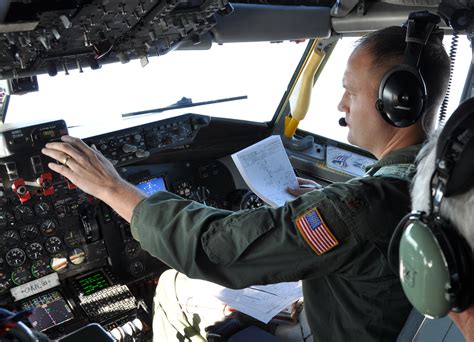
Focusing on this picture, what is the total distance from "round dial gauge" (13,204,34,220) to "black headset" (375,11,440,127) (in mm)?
1819

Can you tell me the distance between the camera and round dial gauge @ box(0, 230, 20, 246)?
2.61m

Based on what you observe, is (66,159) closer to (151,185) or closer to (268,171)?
(268,171)

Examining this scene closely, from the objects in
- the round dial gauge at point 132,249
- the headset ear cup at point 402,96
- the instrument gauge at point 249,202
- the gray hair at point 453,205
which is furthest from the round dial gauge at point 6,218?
the gray hair at point 453,205

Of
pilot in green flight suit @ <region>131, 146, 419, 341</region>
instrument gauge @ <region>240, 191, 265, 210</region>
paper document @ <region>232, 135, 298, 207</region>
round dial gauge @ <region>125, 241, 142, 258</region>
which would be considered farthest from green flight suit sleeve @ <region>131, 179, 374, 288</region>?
instrument gauge @ <region>240, 191, 265, 210</region>

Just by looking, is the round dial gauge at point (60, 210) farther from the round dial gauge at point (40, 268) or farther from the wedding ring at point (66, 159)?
the wedding ring at point (66, 159)

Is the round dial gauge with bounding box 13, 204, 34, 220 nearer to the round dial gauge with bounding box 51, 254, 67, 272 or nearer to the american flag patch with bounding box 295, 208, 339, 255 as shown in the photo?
the round dial gauge with bounding box 51, 254, 67, 272

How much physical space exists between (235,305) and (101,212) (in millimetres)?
1088

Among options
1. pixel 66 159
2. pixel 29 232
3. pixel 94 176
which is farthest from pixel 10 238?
pixel 94 176

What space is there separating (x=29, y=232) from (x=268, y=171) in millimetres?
1272

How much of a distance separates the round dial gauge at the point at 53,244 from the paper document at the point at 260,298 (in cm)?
81

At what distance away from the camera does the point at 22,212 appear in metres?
2.62

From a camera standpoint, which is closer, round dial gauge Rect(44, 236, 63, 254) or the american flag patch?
the american flag patch

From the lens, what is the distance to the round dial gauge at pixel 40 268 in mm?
2701

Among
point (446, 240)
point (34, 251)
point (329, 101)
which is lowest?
point (34, 251)
